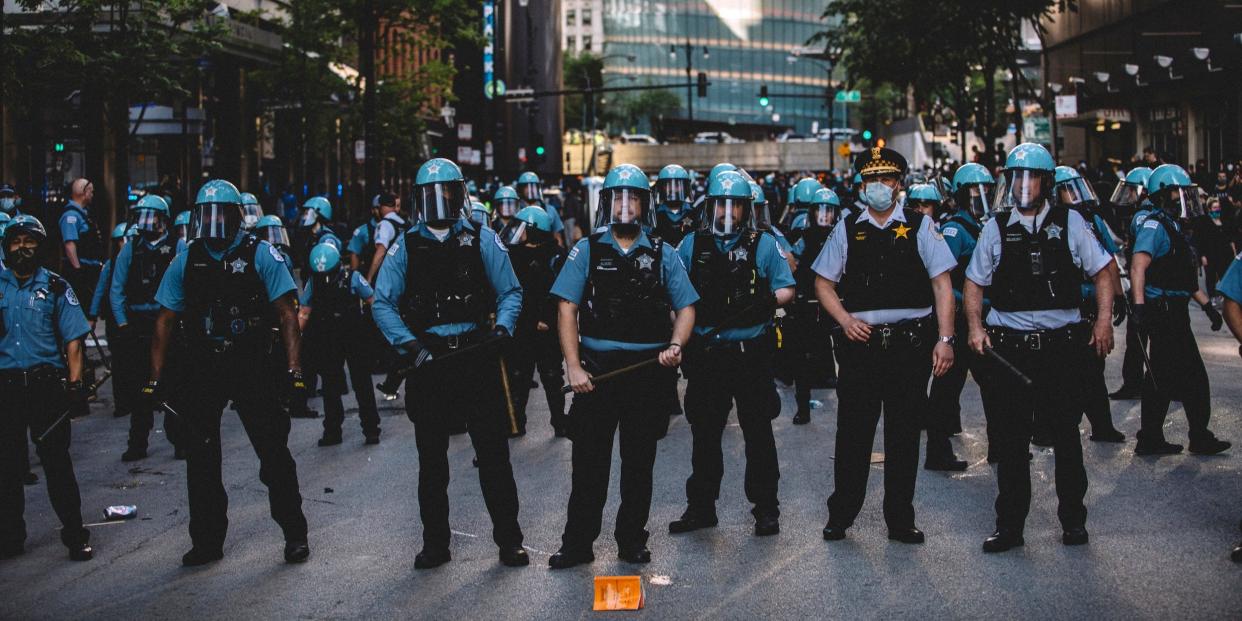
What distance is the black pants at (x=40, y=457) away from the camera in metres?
7.66

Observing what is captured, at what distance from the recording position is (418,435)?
7.18 metres

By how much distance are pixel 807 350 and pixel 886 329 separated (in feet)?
18.5

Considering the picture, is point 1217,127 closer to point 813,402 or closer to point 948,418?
point 813,402

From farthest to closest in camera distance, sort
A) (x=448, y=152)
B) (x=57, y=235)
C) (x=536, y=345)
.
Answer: (x=448, y=152) < (x=57, y=235) < (x=536, y=345)

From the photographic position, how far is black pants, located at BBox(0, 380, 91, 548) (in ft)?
25.1

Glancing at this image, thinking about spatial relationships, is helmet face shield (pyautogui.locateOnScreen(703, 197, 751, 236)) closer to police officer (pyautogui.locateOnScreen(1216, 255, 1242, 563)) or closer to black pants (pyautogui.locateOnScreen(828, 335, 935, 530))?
black pants (pyautogui.locateOnScreen(828, 335, 935, 530))

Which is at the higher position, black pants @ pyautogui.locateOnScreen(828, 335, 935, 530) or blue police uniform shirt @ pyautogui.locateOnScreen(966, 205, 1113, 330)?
blue police uniform shirt @ pyautogui.locateOnScreen(966, 205, 1113, 330)

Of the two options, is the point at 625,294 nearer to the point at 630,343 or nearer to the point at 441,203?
the point at 630,343

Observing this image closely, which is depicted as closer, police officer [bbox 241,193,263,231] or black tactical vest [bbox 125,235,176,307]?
black tactical vest [bbox 125,235,176,307]

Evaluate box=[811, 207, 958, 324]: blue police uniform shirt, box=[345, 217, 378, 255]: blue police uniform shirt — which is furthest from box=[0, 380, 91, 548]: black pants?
box=[345, 217, 378, 255]: blue police uniform shirt

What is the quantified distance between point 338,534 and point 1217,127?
3391 cm

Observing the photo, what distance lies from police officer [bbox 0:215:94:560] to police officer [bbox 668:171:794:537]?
11.4ft

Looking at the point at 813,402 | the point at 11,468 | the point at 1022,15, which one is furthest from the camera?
the point at 1022,15

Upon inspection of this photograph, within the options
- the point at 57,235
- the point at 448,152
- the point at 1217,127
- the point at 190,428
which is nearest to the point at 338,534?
the point at 190,428
